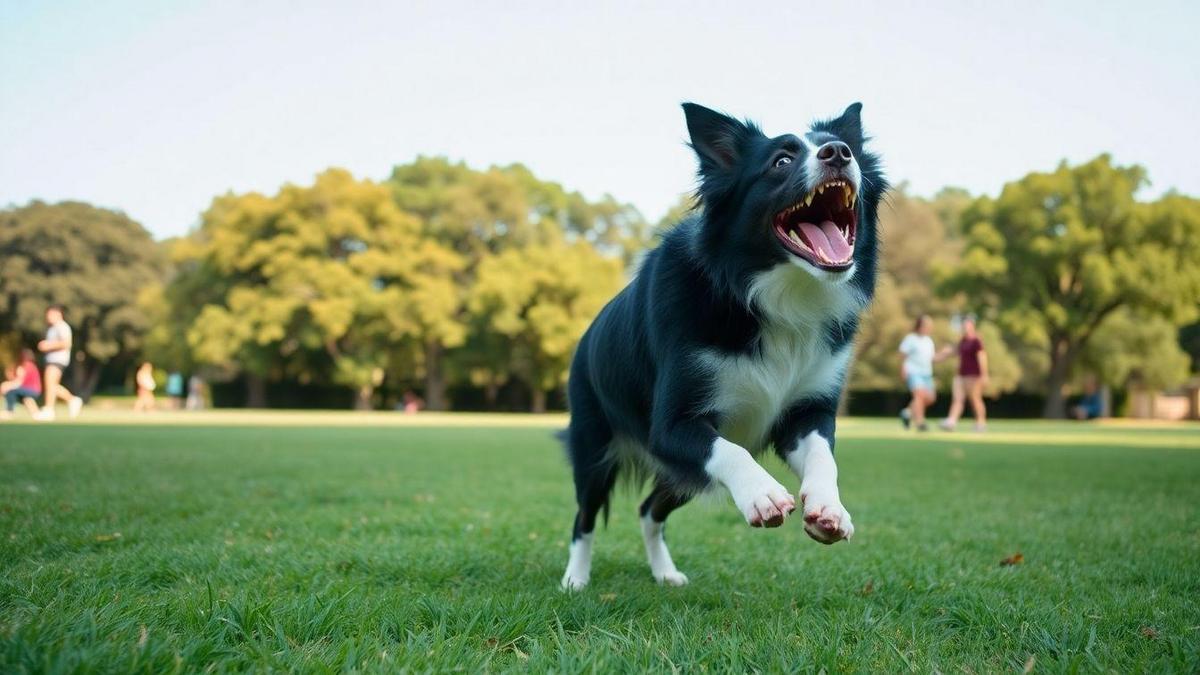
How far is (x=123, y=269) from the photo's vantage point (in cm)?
5516

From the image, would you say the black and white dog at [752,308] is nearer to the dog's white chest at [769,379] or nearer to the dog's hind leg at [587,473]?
the dog's white chest at [769,379]

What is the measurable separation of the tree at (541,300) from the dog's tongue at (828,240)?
39.1 metres

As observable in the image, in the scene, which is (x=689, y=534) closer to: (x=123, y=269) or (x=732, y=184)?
(x=732, y=184)

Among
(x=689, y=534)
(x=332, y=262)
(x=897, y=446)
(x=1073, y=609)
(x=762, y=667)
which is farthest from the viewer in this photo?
(x=332, y=262)

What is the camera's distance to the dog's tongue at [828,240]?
3.55 metres

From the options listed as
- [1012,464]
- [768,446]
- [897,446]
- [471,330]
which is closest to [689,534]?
[768,446]

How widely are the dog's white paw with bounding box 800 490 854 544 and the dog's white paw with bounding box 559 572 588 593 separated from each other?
1.27 meters

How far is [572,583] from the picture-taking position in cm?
407

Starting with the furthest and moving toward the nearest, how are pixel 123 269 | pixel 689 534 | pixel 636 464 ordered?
pixel 123 269
pixel 689 534
pixel 636 464

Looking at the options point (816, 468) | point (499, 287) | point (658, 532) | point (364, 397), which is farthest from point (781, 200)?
point (364, 397)

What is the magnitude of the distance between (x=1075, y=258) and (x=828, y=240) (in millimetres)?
44203

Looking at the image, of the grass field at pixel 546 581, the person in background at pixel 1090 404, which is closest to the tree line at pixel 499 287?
the person in background at pixel 1090 404

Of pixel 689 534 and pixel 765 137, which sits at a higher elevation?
pixel 765 137

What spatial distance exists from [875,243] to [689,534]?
2.73 metres
